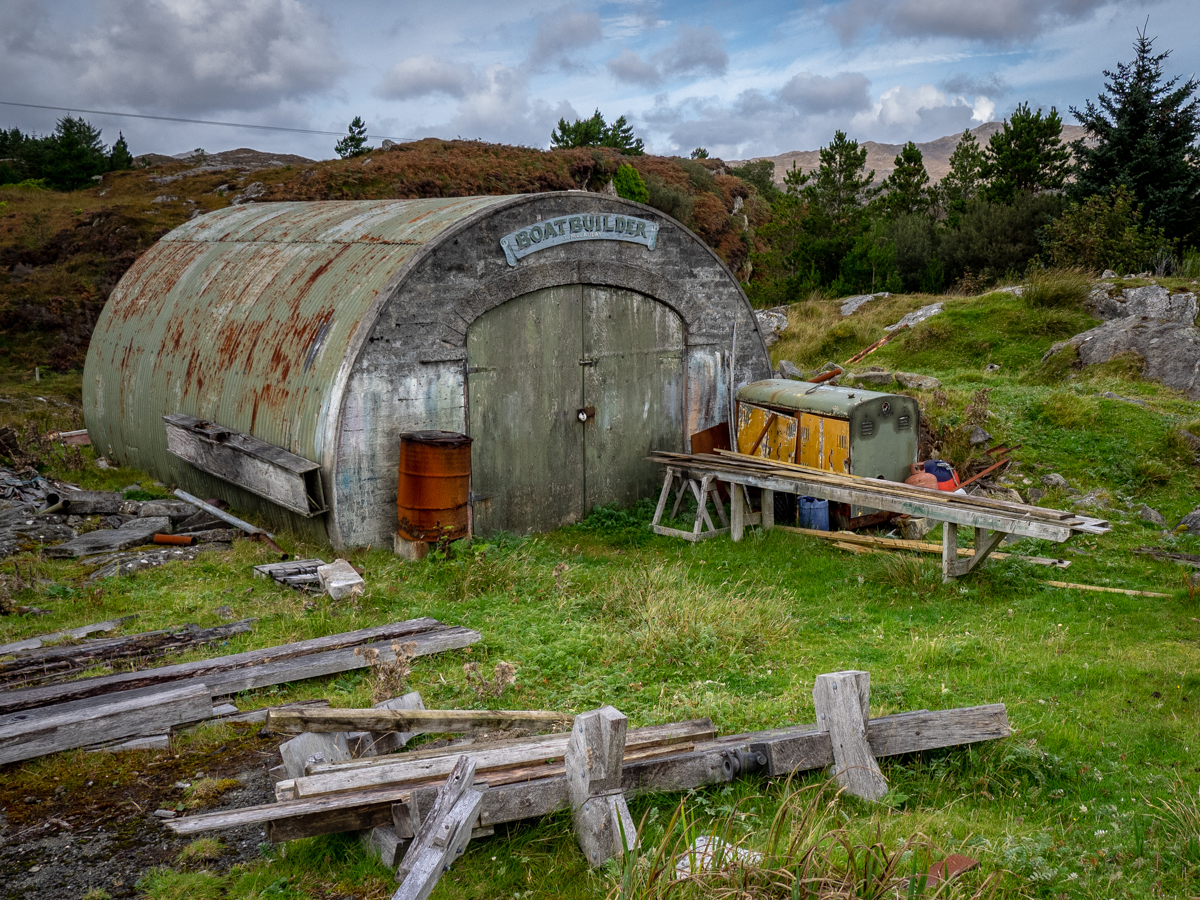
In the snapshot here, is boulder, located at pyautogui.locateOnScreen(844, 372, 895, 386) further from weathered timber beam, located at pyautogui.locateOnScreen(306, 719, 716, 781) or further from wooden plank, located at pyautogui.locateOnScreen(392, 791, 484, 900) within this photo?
wooden plank, located at pyautogui.locateOnScreen(392, 791, 484, 900)

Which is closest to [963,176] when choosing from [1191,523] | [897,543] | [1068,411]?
[1068,411]

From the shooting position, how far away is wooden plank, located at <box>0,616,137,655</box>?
7324 mm

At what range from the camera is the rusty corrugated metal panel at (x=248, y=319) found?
35.1ft

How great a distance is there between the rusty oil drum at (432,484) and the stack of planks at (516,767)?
185 inches

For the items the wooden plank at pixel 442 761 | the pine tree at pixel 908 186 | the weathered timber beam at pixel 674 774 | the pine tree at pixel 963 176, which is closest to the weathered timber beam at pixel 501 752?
the wooden plank at pixel 442 761

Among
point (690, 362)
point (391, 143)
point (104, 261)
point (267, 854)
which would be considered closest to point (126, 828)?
point (267, 854)

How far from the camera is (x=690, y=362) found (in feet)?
43.8

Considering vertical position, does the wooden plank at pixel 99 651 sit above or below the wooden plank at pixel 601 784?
below

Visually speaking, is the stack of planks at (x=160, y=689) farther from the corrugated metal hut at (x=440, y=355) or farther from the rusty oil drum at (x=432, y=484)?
the corrugated metal hut at (x=440, y=355)

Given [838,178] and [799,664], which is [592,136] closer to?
[838,178]

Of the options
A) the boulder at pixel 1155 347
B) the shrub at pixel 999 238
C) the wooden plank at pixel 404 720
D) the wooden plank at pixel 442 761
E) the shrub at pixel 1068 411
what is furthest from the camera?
the shrub at pixel 999 238

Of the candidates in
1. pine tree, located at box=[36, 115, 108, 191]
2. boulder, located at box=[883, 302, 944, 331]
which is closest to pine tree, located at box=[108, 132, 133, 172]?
pine tree, located at box=[36, 115, 108, 191]

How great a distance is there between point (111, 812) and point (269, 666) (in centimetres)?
174

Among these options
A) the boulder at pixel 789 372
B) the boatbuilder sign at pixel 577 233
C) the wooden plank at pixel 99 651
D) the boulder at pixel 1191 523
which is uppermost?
the boatbuilder sign at pixel 577 233
